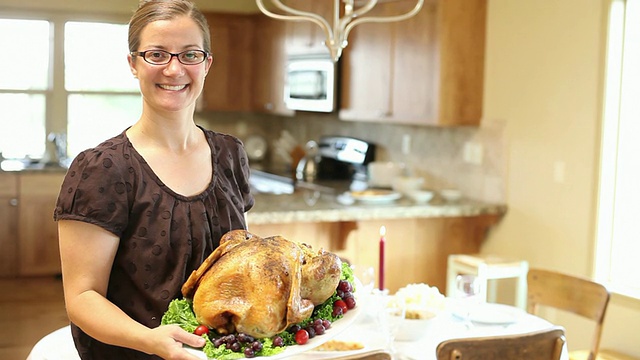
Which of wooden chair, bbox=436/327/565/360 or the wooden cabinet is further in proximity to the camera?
the wooden cabinet

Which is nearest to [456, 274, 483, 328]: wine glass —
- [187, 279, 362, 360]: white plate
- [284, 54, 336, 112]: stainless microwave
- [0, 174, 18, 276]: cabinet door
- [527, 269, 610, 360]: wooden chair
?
[527, 269, 610, 360]: wooden chair

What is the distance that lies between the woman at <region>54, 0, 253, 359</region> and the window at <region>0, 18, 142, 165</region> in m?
5.43

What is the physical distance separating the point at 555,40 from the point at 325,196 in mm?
1497

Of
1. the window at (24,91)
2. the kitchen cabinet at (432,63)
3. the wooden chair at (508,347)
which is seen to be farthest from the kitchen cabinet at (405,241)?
the window at (24,91)

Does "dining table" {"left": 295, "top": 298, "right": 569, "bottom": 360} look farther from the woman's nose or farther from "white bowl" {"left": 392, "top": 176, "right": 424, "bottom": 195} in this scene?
"white bowl" {"left": 392, "top": 176, "right": 424, "bottom": 195}

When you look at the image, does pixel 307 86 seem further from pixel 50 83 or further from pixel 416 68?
pixel 50 83

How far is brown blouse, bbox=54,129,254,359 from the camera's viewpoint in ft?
4.67

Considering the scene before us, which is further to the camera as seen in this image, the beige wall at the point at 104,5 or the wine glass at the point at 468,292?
the beige wall at the point at 104,5

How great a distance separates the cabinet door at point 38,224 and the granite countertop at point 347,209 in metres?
2.17

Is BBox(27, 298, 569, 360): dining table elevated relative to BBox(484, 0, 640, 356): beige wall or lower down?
lower down

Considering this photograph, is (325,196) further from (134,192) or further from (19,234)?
(134,192)

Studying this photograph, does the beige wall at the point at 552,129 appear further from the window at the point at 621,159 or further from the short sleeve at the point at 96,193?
the short sleeve at the point at 96,193

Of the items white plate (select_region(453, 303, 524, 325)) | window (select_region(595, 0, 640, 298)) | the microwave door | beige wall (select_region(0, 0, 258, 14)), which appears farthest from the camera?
beige wall (select_region(0, 0, 258, 14))

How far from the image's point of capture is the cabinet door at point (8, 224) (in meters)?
5.77
